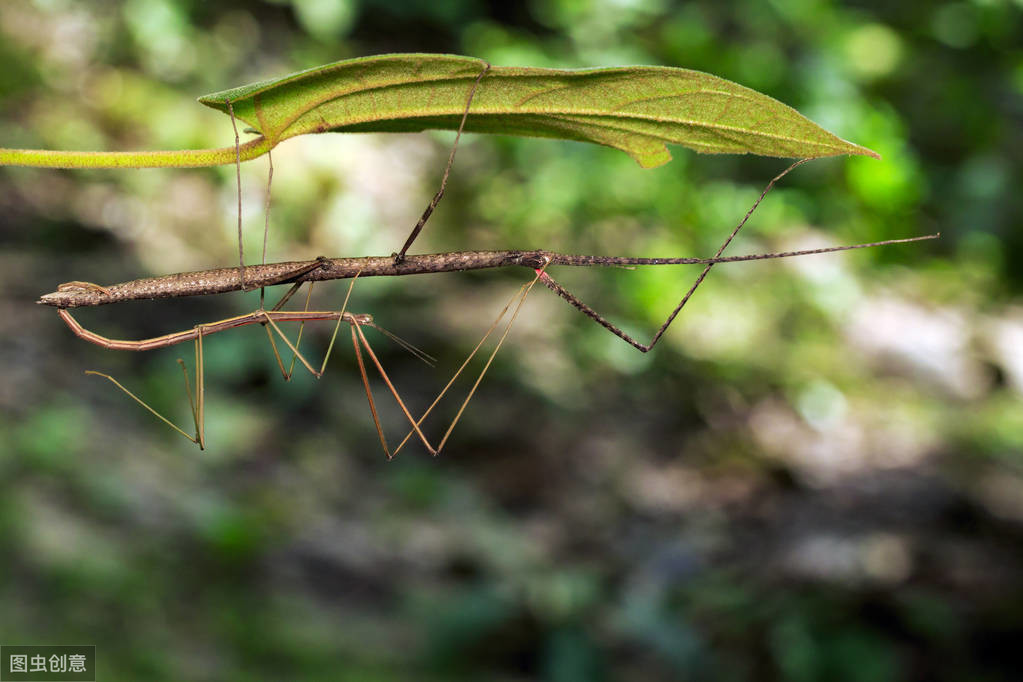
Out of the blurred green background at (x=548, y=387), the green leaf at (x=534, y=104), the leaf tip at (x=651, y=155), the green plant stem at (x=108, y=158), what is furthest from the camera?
the blurred green background at (x=548, y=387)

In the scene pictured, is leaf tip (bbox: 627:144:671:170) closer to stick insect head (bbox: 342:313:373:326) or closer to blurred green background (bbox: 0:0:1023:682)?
stick insect head (bbox: 342:313:373:326)

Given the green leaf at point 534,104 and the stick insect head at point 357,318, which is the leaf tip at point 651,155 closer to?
the green leaf at point 534,104

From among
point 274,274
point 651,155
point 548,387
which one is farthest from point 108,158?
point 548,387

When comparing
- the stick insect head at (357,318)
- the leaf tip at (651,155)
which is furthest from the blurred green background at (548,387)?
the leaf tip at (651,155)

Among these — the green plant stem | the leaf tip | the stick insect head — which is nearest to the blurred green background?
the stick insect head

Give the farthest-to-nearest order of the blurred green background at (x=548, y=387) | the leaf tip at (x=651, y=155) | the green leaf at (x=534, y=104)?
the blurred green background at (x=548, y=387), the leaf tip at (x=651, y=155), the green leaf at (x=534, y=104)

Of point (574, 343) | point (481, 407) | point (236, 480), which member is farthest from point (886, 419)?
point (236, 480)

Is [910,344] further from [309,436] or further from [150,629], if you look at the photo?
[150,629]

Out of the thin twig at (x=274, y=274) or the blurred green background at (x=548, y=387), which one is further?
the blurred green background at (x=548, y=387)
